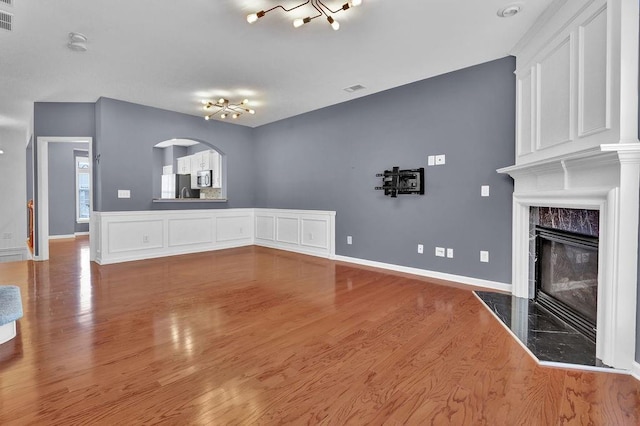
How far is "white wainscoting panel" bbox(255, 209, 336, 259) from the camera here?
579cm

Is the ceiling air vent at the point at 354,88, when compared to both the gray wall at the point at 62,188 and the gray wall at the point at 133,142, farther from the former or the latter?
the gray wall at the point at 62,188

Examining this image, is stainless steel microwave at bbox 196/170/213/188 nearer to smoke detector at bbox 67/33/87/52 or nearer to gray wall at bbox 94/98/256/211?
gray wall at bbox 94/98/256/211

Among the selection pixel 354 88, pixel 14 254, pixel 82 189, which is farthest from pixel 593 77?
pixel 82 189

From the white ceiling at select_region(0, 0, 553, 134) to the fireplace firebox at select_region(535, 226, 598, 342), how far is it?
2005 millimetres

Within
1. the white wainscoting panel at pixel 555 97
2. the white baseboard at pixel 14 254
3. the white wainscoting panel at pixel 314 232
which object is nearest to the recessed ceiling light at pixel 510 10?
the white wainscoting panel at pixel 555 97

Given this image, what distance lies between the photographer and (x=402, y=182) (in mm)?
4625

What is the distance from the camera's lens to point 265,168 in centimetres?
717

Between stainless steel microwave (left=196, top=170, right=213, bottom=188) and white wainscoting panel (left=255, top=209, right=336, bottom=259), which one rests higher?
stainless steel microwave (left=196, top=170, right=213, bottom=188)

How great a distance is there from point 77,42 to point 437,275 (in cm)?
485

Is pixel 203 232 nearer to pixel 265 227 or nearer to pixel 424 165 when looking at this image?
pixel 265 227

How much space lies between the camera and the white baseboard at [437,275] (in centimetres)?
379

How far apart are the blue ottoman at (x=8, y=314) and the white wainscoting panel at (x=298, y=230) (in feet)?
13.3

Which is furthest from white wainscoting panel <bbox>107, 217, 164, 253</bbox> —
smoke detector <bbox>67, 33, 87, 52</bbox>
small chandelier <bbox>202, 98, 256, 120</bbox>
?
smoke detector <bbox>67, 33, 87, 52</bbox>

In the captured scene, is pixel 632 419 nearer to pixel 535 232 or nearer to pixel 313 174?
pixel 535 232
